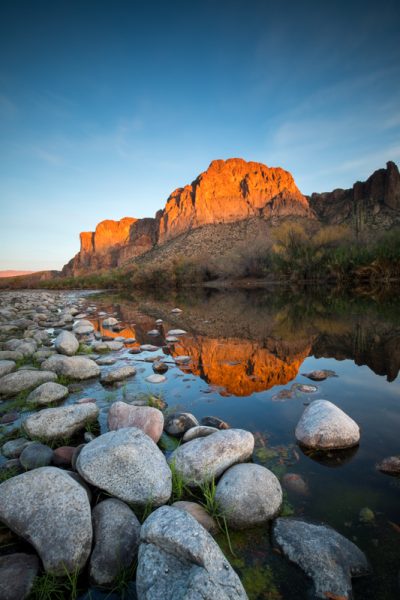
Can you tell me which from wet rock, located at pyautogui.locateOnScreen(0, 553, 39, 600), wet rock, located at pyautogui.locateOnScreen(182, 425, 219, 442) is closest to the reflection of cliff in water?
wet rock, located at pyautogui.locateOnScreen(182, 425, 219, 442)

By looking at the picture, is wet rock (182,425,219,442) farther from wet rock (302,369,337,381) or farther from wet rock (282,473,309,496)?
wet rock (302,369,337,381)

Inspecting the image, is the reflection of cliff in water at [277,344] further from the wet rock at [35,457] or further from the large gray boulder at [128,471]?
the wet rock at [35,457]

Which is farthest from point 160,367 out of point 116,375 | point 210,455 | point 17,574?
point 17,574

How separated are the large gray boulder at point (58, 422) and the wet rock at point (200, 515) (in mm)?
1452

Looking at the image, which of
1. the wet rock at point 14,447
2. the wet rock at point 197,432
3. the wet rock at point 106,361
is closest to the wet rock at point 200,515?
the wet rock at point 197,432

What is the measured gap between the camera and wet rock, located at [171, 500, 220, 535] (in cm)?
177

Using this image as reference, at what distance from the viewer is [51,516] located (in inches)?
64.4

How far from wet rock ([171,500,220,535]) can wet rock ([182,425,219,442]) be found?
730 millimetres

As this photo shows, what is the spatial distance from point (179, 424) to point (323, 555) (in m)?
1.62

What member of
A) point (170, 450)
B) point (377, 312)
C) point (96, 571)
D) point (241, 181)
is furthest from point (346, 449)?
point (241, 181)

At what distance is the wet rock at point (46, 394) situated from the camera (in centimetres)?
361

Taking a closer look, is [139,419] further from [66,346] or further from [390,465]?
[66,346]

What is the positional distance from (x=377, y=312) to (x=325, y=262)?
60.0ft

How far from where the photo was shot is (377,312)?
9984 millimetres
